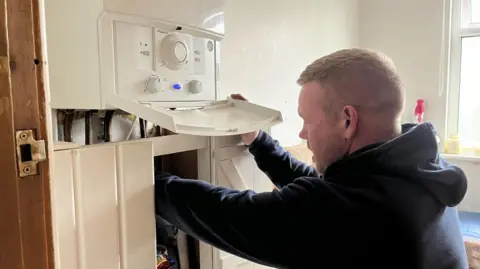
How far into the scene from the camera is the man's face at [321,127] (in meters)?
0.89

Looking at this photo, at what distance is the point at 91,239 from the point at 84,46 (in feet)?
1.16

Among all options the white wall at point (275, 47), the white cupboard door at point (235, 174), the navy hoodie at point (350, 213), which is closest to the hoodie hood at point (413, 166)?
the navy hoodie at point (350, 213)

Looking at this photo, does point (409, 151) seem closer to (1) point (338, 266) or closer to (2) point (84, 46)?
(1) point (338, 266)

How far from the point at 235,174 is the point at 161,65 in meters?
0.34

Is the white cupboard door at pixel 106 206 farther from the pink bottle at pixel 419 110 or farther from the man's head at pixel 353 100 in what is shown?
the pink bottle at pixel 419 110

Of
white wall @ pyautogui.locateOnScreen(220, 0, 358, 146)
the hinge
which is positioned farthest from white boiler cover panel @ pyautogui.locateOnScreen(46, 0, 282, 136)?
white wall @ pyautogui.locateOnScreen(220, 0, 358, 146)

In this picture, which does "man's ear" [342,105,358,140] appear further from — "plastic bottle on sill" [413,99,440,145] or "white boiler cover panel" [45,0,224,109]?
"plastic bottle on sill" [413,99,440,145]

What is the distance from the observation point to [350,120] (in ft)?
2.84

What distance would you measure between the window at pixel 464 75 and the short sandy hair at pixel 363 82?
1.69 m

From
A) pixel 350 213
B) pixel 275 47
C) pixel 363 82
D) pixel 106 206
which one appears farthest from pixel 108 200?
pixel 275 47

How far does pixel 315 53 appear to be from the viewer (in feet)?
6.53

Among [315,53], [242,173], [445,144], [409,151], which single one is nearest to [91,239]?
[242,173]

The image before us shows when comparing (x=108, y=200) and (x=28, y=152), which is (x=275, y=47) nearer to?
(x=108, y=200)

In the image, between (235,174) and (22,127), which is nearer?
(22,127)
